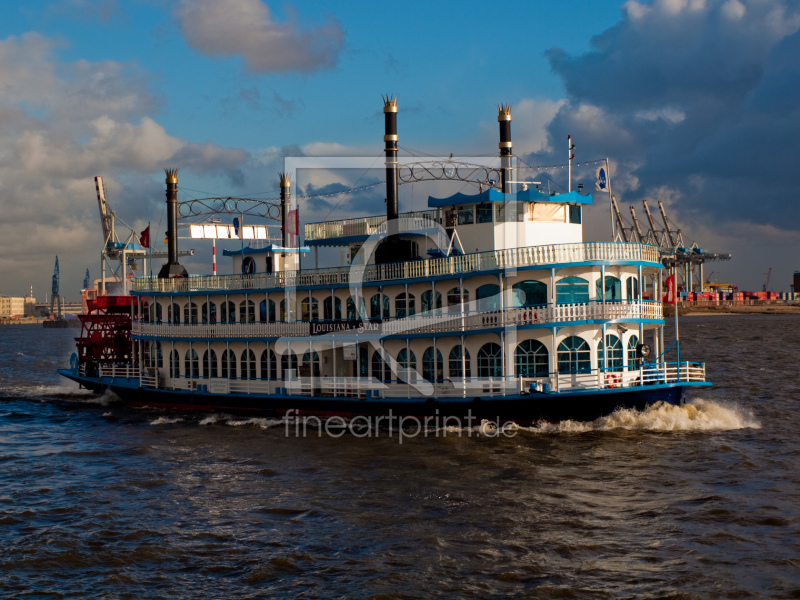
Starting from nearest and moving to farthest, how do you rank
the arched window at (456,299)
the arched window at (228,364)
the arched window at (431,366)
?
the arched window at (456,299) → the arched window at (431,366) → the arched window at (228,364)

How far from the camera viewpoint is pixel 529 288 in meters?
27.7

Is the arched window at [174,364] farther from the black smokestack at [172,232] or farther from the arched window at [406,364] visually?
the arched window at [406,364]

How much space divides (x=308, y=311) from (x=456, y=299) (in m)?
7.50

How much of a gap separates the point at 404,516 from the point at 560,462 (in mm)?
6579

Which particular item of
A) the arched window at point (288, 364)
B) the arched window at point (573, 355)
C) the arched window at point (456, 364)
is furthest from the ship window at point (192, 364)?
the arched window at point (573, 355)

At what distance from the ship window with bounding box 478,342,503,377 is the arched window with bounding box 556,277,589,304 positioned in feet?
9.39

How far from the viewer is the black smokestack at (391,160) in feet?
109

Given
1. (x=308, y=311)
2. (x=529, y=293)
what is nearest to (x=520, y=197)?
(x=529, y=293)

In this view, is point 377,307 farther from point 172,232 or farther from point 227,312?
point 172,232

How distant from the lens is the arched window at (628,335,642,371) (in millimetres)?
28222

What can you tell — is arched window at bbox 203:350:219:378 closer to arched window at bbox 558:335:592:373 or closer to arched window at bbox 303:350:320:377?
arched window at bbox 303:350:320:377

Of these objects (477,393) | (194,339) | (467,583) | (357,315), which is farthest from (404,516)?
(194,339)

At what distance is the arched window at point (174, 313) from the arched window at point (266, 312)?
18.5 ft

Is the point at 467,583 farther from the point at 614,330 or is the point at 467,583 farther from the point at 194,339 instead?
the point at 194,339
